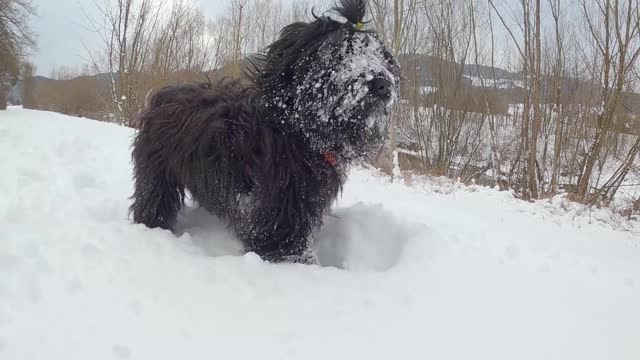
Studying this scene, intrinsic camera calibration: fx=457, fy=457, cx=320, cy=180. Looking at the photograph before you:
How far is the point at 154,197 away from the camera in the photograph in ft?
9.89

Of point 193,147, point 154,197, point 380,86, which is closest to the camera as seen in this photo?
point 380,86

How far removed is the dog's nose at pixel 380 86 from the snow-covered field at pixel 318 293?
85 centimetres

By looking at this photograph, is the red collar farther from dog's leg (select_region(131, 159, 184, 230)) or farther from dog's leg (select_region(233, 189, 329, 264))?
dog's leg (select_region(131, 159, 184, 230))

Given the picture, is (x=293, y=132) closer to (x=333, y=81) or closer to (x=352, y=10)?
(x=333, y=81)

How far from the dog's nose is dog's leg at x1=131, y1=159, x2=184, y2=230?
1.49 m

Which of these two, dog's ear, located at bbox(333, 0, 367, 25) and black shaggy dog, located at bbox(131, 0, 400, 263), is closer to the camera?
black shaggy dog, located at bbox(131, 0, 400, 263)

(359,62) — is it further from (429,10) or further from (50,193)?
(429,10)

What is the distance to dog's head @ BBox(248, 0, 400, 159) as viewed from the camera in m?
2.45

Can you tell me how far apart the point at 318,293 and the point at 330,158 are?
906 mm

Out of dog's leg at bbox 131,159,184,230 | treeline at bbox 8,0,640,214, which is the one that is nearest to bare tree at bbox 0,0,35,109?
treeline at bbox 8,0,640,214

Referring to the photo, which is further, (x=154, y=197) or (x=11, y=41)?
(x=11, y=41)

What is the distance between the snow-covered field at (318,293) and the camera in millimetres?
1550

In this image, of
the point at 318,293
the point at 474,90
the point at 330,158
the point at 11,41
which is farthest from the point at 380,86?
the point at 11,41

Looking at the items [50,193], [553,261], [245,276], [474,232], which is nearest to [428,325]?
[245,276]
